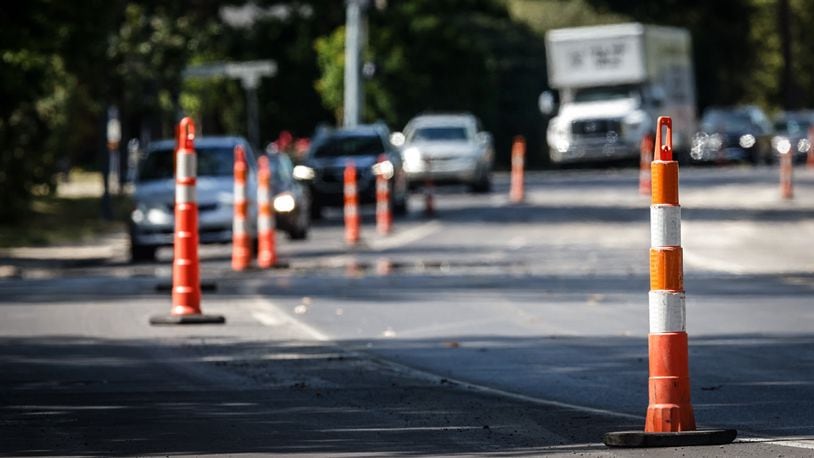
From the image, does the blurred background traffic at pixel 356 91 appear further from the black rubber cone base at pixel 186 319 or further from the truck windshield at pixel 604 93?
the black rubber cone base at pixel 186 319

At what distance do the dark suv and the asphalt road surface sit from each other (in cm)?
1175

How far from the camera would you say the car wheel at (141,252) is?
87.1ft

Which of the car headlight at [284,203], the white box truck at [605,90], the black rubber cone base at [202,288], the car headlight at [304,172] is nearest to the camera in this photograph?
the black rubber cone base at [202,288]

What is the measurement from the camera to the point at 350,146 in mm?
39750

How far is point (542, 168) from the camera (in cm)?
7419

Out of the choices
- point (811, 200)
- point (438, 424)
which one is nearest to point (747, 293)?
point (438, 424)

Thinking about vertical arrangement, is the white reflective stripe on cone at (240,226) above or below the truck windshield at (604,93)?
below

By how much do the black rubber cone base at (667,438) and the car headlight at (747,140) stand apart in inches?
2240

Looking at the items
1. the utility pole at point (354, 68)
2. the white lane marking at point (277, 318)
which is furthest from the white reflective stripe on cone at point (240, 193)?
the utility pole at point (354, 68)

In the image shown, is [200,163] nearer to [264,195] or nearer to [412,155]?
[264,195]

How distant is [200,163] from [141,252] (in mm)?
1720

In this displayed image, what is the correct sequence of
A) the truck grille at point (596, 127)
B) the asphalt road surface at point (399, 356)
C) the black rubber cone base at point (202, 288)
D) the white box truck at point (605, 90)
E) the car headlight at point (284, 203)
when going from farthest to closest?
the truck grille at point (596, 127), the white box truck at point (605, 90), the car headlight at point (284, 203), the black rubber cone base at point (202, 288), the asphalt road surface at point (399, 356)

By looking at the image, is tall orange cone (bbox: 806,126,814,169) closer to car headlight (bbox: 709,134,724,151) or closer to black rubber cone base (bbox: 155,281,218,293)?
car headlight (bbox: 709,134,724,151)

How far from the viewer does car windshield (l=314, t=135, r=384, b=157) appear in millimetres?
39438
